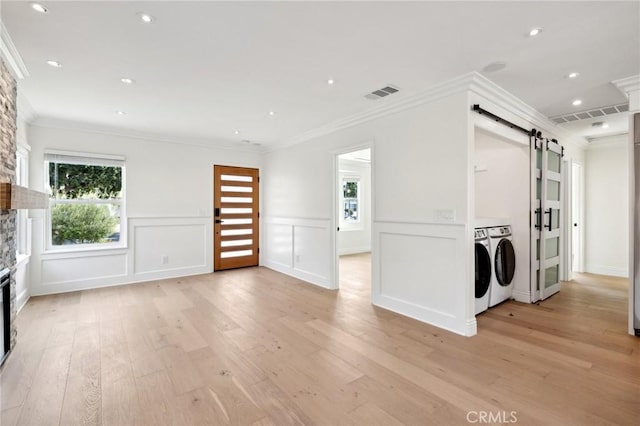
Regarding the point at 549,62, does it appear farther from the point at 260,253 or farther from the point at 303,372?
the point at 260,253

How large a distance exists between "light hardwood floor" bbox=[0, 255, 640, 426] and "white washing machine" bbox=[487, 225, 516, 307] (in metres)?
0.19

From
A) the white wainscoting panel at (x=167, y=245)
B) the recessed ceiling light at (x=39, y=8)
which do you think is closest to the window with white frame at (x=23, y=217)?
the white wainscoting panel at (x=167, y=245)

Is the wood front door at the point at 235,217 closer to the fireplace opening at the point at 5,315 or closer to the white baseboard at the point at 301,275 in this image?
the white baseboard at the point at 301,275

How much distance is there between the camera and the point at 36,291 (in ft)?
14.4

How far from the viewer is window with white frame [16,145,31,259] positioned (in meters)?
4.07

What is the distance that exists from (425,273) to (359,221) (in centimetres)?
536

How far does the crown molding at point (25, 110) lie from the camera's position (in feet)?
11.8

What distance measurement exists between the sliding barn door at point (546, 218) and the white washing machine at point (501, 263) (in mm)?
295

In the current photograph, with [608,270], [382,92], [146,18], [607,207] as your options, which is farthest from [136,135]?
[608,270]

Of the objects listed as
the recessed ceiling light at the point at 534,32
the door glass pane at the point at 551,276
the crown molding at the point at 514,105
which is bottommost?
the door glass pane at the point at 551,276

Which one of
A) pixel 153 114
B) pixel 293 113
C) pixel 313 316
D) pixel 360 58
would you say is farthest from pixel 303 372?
pixel 153 114

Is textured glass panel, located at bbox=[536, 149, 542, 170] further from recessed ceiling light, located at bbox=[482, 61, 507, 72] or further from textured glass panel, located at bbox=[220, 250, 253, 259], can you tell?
textured glass panel, located at bbox=[220, 250, 253, 259]

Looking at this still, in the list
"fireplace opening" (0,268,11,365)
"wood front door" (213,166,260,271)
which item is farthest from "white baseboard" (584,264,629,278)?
"fireplace opening" (0,268,11,365)

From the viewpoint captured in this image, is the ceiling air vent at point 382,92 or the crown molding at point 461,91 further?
the ceiling air vent at point 382,92
